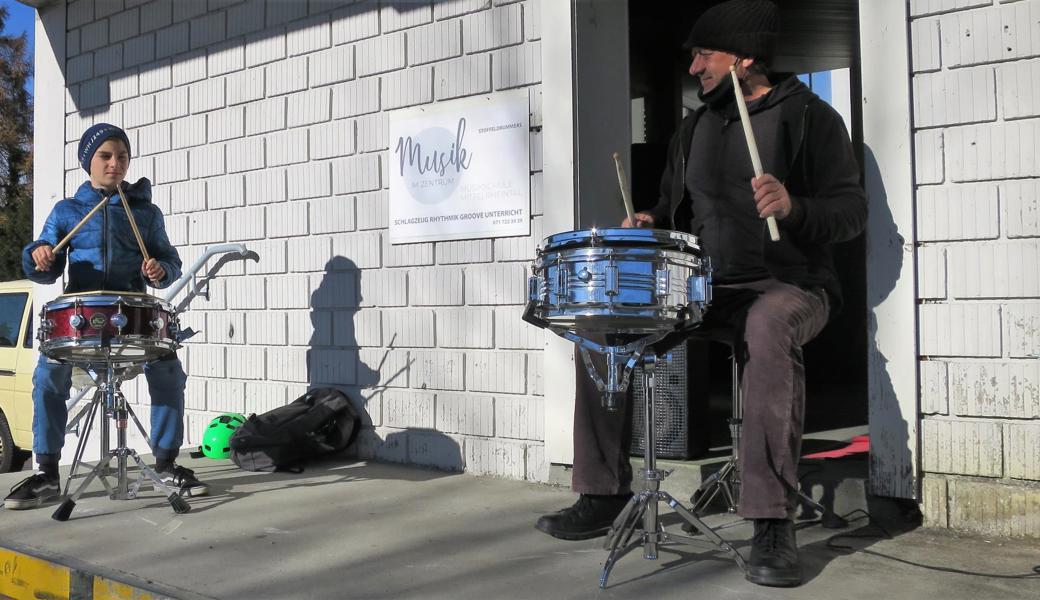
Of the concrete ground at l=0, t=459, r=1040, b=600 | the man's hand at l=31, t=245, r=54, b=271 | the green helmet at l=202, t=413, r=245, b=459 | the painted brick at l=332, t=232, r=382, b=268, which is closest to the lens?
the concrete ground at l=0, t=459, r=1040, b=600

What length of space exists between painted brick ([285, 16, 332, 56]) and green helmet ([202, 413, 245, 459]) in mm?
2439

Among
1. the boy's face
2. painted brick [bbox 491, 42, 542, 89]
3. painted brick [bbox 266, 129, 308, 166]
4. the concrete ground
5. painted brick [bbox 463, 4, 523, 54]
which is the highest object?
painted brick [bbox 463, 4, 523, 54]

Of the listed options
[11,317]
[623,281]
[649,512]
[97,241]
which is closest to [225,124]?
[97,241]

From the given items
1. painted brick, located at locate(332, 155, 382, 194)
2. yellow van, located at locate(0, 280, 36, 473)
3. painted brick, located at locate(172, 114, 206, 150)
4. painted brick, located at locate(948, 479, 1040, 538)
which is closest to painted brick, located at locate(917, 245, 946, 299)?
painted brick, located at locate(948, 479, 1040, 538)

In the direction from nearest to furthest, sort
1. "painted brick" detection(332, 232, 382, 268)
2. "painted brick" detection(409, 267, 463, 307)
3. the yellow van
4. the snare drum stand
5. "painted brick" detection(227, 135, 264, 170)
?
1. the snare drum stand
2. "painted brick" detection(409, 267, 463, 307)
3. "painted brick" detection(332, 232, 382, 268)
4. "painted brick" detection(227, 135, 264, 170)
5. the yellow van

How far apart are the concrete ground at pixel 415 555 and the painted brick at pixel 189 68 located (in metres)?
3.29

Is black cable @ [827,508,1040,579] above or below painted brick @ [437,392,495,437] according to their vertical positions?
below

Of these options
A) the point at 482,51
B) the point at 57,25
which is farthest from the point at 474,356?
the point at 57,25

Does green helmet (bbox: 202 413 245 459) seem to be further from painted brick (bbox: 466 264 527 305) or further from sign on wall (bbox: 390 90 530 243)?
painted brick (bbox: 466 264 527 305)

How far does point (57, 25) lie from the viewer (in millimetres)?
7625

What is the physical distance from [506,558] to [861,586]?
1.19 metres

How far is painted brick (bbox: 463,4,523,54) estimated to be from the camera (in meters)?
4.83

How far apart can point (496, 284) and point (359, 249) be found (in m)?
1.11

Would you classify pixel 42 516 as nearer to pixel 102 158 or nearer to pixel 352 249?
pixel 102 158
